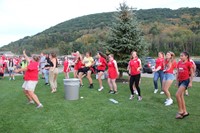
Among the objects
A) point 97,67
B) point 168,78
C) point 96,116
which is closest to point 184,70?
point 168,78

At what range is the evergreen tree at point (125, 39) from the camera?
48.3 feet

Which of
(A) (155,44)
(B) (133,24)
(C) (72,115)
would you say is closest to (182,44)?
(A) (155,44)

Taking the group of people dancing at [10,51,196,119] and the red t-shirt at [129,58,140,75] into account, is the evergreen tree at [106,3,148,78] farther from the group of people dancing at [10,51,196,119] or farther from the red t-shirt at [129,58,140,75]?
the red t-shirt at [129,58,140,75]

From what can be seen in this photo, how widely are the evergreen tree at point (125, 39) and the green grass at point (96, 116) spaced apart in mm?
5767

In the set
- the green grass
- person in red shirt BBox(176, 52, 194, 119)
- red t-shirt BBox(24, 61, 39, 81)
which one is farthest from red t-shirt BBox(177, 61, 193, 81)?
red t-shirt BBox(24, 61, 39, 81)

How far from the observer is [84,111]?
741 cm

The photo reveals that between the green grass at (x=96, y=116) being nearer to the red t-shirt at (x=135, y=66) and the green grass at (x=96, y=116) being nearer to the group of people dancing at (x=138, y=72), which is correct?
the group of people dancing at (x=138, y=72)

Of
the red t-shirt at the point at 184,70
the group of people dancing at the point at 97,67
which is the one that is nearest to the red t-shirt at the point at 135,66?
the group of people dancing at the point at 97,67

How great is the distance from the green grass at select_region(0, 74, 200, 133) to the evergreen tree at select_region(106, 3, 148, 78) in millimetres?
5767

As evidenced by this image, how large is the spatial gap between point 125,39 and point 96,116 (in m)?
8.51

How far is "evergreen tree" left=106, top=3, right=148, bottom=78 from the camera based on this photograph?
14.7 m

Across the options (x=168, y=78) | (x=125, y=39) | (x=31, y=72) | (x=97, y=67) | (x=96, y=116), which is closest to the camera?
(x=96, y=116)

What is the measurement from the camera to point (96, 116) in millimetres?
6812

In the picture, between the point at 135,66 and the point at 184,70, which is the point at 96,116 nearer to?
the point at 184,70
